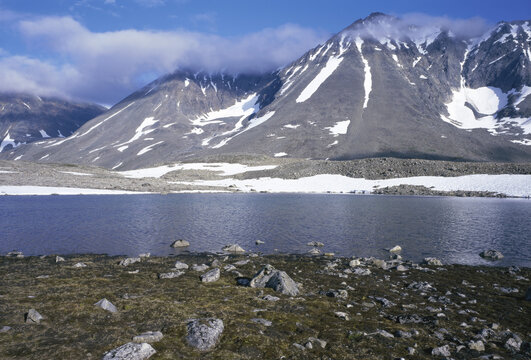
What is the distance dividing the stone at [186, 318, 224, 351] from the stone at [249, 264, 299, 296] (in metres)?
4.27

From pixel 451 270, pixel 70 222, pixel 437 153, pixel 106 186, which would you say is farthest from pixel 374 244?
pixel 437 153

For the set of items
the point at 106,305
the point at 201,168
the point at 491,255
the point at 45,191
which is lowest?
the point at 491,255

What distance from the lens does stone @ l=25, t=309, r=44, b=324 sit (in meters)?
9.64

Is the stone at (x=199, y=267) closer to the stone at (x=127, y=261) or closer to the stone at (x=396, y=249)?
the stone at (x=127, y=261)

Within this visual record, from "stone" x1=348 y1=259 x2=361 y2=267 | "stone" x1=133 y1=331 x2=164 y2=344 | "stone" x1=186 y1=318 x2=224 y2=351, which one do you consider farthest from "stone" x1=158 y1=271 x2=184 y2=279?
"stone" x1=348 y1=259 x2=361 y2=267

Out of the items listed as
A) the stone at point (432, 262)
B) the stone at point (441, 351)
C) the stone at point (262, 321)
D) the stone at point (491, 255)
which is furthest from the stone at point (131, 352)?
the stone at point (491, 255)

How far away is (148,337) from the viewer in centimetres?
875

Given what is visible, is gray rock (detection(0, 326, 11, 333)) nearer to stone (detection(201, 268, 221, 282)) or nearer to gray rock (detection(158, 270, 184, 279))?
gray rock (detection(158, 270, 184, 279))

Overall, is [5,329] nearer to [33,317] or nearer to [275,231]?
[33,317]

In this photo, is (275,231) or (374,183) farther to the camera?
(374,183)

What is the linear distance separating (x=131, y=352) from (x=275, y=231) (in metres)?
23.3

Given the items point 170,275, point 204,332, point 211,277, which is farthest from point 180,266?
point 204,332

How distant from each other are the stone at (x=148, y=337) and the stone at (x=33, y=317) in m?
3.30

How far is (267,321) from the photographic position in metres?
10.6
